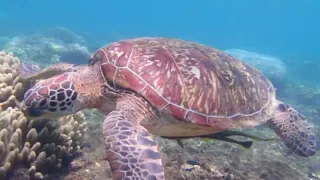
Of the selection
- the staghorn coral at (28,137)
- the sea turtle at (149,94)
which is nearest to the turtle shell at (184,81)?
the sea turtle at (149,94)

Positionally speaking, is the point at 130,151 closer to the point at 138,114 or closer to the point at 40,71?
the point at 138,114

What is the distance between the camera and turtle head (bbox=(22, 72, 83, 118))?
11.0 feet

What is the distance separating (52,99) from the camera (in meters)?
3.36

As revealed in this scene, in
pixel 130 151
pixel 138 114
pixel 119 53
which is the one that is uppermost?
pixel 119 53

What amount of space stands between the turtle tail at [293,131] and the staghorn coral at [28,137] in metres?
3.46

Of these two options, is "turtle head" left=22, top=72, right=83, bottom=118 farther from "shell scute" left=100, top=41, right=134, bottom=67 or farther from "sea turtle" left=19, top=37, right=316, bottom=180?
"shell scute" left=100, top=41, right=134, bottom=67

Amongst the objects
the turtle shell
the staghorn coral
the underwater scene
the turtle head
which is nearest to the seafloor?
the underwater scene

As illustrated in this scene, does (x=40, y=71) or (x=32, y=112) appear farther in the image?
(x=40, y=71)

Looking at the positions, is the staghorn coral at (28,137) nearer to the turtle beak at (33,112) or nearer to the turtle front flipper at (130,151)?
the turtle beak at (33,112)

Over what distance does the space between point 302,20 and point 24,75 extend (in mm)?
171673

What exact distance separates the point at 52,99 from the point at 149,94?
1.21 meters

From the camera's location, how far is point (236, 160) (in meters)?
5.38

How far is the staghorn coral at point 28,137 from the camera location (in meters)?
3.13

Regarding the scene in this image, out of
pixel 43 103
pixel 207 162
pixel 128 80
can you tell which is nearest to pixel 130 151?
pixel 128 80
